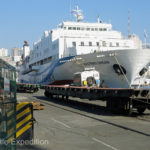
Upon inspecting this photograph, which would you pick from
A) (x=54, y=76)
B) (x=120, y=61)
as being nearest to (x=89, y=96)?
(x=120, y=61)

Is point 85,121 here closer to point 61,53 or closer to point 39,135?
point 39,135

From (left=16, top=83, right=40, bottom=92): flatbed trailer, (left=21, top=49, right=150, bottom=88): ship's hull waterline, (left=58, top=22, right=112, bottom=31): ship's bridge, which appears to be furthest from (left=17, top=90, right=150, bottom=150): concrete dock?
(left=58, top=22, right=112, bottom=31): ship's bridge

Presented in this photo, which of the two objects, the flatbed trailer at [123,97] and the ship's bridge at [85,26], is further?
the ship's bridge at [85,26]

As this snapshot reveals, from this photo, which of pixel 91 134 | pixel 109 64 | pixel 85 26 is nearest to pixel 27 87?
pixel 85 26

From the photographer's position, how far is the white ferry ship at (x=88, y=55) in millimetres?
17844

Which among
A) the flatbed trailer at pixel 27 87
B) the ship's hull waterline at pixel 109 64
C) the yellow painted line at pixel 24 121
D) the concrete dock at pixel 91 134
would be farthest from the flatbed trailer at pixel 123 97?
the flatbed trailer at pixel 27 87

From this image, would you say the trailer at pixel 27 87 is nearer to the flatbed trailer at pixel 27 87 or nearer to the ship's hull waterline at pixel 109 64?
the flatbed trailer at pixel 27 87

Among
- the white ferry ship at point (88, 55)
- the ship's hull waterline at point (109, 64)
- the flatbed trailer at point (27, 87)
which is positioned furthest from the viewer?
the flatbed trailer at point (27, 87)

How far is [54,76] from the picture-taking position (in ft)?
82.7

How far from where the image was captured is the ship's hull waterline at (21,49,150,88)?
17516mm

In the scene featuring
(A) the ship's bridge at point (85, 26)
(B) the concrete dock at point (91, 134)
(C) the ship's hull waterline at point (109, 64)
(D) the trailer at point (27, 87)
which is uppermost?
(A) the ship's bridge at point (85, 26)

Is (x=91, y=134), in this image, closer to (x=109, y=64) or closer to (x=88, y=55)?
(x=109, y=64)

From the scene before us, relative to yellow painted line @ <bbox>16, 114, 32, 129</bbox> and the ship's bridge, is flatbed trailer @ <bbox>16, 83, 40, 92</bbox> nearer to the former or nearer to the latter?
the ship's bridge

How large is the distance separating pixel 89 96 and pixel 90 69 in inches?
266
